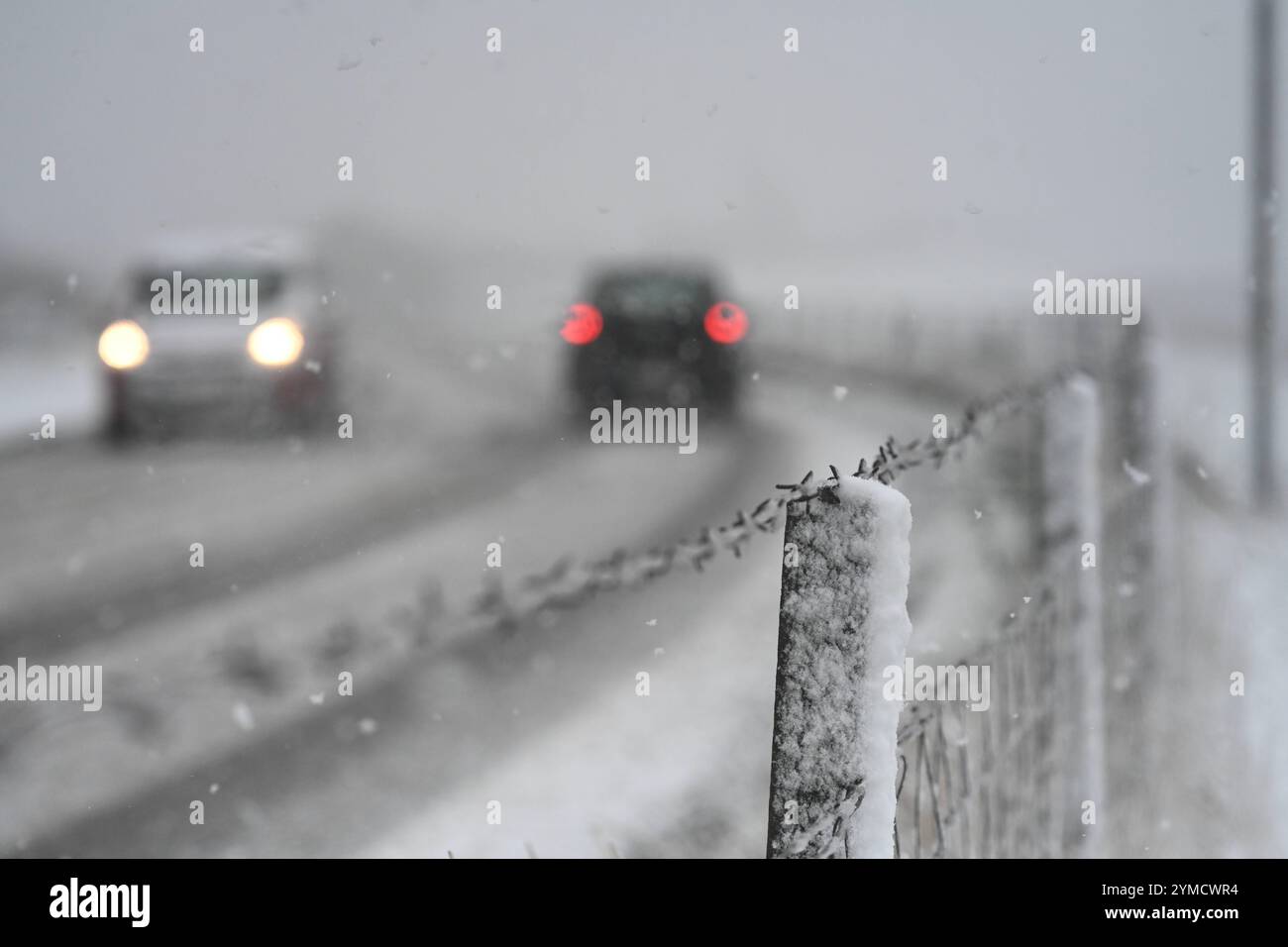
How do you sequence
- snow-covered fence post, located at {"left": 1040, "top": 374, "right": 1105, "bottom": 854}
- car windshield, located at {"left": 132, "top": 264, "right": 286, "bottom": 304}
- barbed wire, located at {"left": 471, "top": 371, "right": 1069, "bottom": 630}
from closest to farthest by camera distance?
barbed wire, located at {"left": 471, "top": 371, "right": 1069, "bottom": 630} → snow-covered fence post, located at {"left": 1040, "top": 374, "right": 1105, "bottom": 854} → car windshield, located at {"left": 132, "top": 264, "right": 286, "bottom": 304}

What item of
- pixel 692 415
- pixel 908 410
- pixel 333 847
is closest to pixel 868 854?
pixel 333 847

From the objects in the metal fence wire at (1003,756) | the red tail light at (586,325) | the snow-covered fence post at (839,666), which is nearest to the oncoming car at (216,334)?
the red tail light at (586,325)

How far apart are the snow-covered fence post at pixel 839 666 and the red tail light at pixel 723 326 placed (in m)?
13.5

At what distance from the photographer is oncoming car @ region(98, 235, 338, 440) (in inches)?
490

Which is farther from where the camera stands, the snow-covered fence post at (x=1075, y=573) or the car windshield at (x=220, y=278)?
the car windshield at (x=220, y=278)

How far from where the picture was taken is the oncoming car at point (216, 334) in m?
12.5

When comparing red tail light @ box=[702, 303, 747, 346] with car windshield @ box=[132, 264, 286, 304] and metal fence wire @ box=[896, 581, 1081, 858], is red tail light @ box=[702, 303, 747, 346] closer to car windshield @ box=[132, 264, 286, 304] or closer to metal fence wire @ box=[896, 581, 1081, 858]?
car windshield @ box=[132, 264, 286, 304]

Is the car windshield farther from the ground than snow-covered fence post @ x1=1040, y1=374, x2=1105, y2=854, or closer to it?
farther from the ground

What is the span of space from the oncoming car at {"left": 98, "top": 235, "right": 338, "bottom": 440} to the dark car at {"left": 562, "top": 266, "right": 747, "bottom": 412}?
132 inches

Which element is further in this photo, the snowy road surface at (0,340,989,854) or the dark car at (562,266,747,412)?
the dark car at (562,266,747,412)

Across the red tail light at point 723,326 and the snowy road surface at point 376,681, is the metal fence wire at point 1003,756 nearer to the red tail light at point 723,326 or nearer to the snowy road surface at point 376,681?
the snowy road surface at point 376,681

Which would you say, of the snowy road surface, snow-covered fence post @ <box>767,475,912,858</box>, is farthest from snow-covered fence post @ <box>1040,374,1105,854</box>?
snow-covered fence post @ <box>767,475,912,858</box>

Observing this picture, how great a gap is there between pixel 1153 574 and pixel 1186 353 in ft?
72.9

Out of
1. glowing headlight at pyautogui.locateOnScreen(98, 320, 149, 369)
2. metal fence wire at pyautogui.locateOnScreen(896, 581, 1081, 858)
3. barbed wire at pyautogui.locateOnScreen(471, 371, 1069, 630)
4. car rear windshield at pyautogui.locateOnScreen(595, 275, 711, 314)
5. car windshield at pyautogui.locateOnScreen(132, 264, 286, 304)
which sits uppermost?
car rear windshield at pyautogui.locateOnScreen(595, 275, 711, 314)
